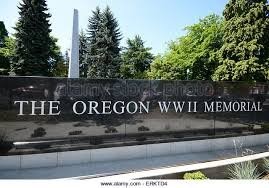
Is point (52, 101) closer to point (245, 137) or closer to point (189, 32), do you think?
point (245, 137)

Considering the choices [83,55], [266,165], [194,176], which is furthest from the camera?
[83,55]

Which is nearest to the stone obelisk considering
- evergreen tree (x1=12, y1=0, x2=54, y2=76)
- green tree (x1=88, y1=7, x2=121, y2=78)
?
evergreen tree (x1=12, y1=0, x2=54, y2=76)

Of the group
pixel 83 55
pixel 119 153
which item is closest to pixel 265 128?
pixel 119 153

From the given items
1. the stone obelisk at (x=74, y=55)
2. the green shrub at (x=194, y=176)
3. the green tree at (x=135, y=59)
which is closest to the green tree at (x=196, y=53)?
the stone obelisk at (x=74, y=55)

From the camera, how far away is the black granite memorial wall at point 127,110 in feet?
25.5

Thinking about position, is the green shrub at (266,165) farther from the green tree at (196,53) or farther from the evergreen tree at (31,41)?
the evergreen tree at (31,41)

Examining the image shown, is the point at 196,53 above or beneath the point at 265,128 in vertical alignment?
above

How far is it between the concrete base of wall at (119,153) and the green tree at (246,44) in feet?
24.2

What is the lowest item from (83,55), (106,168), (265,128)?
(106,168)

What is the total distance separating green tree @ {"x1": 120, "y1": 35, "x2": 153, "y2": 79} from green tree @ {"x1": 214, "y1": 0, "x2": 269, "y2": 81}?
30955 mm

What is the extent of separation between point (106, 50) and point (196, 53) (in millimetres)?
15141

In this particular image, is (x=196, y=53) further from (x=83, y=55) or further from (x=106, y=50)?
(x=83, y=55)

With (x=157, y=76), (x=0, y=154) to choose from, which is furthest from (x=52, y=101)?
(x=157, y=76)

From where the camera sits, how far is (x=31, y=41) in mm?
33594
